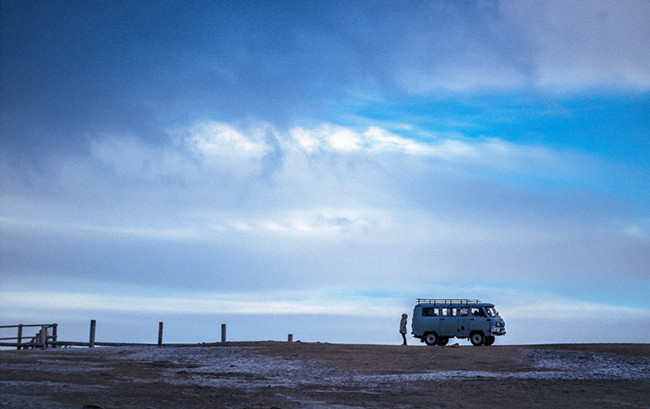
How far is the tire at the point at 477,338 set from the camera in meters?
38.7

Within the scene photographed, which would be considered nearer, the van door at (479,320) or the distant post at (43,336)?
the van door at (479,320)

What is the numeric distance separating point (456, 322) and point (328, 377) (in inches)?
647

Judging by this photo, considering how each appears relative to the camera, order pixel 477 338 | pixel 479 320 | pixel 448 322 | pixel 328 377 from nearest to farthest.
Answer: pixel 328 377
pixel 479 320
pixel 477 338
pixel 448 322

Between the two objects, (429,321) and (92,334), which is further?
(92,334)

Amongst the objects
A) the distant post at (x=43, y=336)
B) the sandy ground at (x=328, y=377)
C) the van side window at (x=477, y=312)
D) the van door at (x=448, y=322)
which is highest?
the van side window at (x=477, y=312)

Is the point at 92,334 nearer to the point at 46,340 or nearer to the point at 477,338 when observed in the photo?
the point at 46,340

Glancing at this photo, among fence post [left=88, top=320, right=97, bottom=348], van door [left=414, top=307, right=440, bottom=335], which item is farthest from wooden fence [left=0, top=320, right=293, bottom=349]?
van door [left=414, top=307, right=440, bottom=335]

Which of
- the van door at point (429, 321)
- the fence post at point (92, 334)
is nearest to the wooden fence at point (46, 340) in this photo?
the fence post at point (92, 334)

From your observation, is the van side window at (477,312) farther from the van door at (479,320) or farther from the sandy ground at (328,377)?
the sandy ground at (328,377)

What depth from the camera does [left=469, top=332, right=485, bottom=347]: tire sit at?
3866 cm

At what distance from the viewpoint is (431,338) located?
130ft

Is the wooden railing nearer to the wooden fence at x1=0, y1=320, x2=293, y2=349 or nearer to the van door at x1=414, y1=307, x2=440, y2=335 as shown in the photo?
the wooden fence at x1=0, y1=320, x2=293, y2=349

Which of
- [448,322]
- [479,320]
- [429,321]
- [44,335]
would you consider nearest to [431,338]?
[429,321]

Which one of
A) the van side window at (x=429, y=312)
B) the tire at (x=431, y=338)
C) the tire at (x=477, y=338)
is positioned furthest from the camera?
the van side window at (x=429, y=312)
